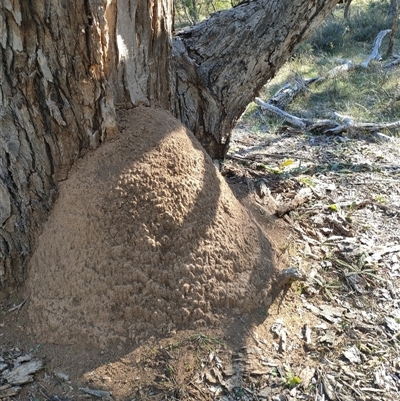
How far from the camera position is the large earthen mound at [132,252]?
1967mm

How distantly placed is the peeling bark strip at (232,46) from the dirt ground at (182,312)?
2.33ft

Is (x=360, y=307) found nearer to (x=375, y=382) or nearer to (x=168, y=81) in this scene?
(x=375, y=382)

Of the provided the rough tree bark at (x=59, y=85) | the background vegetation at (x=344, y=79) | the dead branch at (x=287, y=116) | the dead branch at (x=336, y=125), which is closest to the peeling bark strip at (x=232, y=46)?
the rough tree bark at (x=59, y=85)

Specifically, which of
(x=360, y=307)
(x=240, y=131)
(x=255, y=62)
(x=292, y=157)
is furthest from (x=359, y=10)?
(x=360, y=307)

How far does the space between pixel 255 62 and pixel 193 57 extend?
1.41 ft

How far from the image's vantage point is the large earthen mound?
6.45 feet

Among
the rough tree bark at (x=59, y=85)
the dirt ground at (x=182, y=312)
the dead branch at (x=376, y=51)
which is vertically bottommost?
the dirt ground at (x=182, y=312)

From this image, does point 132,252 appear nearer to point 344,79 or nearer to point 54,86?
point 54,86

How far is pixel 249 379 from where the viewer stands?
74.7 inches

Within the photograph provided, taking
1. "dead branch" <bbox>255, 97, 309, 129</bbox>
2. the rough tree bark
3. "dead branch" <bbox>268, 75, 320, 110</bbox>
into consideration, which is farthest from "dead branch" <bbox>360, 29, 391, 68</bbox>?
the rough tree bark

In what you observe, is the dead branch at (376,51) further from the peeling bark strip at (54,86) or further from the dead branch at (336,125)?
the peeling bark strip at (54,86)

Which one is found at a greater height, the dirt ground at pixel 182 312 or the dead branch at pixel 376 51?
the dead branch at pixel 376 51

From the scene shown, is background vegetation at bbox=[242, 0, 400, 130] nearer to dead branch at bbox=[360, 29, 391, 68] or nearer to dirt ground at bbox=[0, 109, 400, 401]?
dead branch at bbox=[360, 29, 391, 68]

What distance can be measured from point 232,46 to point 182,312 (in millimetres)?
1831
